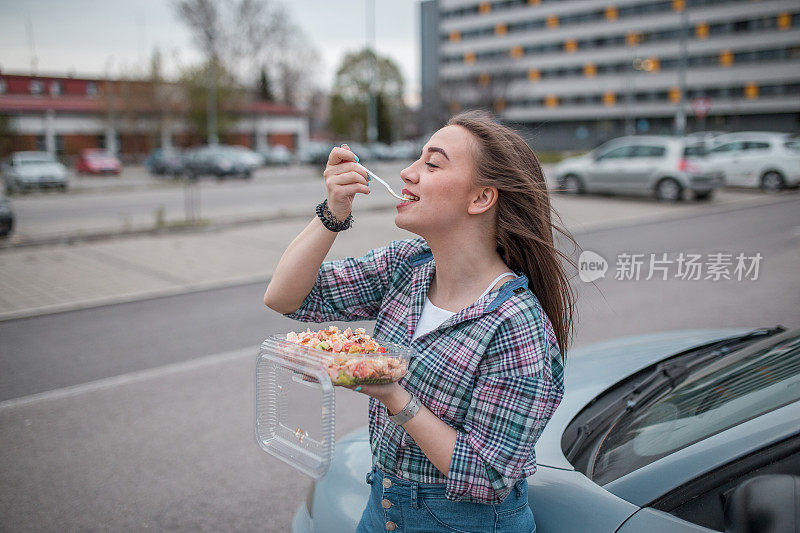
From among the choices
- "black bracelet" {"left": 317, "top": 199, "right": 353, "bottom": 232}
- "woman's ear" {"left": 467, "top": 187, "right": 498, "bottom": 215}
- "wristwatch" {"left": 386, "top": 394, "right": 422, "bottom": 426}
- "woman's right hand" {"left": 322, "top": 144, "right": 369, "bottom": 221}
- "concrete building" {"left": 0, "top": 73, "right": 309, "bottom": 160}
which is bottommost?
"wristwatch" {"left": 386, "top": 394, "right": 422, "bottom": 426}

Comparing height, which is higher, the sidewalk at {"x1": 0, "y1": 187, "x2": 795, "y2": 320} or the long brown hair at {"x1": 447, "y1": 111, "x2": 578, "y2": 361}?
the long brown hair at {"x1": 447, "y1": 111, "x2": 578, "y2": 361}

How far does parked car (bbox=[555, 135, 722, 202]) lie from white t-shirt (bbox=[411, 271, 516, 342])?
1549cm

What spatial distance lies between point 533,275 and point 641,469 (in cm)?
58

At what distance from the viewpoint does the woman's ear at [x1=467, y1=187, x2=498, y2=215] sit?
1697mm

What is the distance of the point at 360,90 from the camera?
80.8 meters

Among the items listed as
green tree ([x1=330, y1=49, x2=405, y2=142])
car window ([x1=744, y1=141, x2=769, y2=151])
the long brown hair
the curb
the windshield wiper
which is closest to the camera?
the long brown hair

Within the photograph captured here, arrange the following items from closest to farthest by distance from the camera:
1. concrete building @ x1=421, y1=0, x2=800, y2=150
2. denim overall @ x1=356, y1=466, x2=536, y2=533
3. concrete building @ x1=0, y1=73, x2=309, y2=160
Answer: denim overall @ x1=356, y1=466, x2=536, y2=533
concrete building @ x1=0, y1=73, x2=309, y2=160
concrete building @ x1=421, y1=0, x2=800, y2=150

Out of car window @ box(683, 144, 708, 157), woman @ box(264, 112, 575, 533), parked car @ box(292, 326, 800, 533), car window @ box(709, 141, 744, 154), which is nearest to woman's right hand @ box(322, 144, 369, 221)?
woman @ box(264, 112, 575, 533)

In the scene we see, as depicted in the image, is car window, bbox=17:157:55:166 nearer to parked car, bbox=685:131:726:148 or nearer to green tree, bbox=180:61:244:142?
parked car, bbox=685:131:726:148

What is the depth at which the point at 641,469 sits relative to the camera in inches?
66.4

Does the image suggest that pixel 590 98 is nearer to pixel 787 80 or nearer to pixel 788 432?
pixel 787 80

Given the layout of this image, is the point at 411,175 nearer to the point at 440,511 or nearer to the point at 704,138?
the point at 440,511

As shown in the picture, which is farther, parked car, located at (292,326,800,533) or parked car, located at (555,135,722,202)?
parked car, located at (555,135,722,202)

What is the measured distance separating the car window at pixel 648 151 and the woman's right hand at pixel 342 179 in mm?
17499
